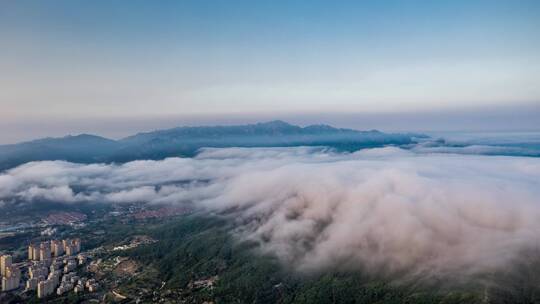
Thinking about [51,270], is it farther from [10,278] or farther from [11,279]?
[10,278]

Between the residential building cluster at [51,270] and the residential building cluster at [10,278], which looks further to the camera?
the residential building cluster at [10,278]

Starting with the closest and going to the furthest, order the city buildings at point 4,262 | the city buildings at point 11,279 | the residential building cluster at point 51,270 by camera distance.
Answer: the residential building cluster at point 51,270, the city buildings at point 11,279, the city buildings at point 4,262

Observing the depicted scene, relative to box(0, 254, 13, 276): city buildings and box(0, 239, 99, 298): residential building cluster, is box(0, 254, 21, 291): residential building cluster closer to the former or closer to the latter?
box(0, 239, 99, 298): residential building cluster

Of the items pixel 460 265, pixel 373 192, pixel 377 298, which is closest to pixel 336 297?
pixel 377 298

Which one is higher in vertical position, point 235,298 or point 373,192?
point 373,192

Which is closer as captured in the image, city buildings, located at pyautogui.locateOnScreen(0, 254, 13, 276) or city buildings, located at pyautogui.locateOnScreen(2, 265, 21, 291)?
city buildings, located at pyautogui.locateOnScreen(2, 265, 21, 291)

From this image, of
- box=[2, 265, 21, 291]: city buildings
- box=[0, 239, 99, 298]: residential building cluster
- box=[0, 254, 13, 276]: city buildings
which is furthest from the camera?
box=[0, 254, 13, 276]: city buildings

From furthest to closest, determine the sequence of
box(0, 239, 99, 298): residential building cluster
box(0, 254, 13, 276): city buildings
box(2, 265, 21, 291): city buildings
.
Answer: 1. box(0, 254, 13, 276): city buildings
2. box(2, 265, 21, 291): city buildings
3. box(0, 239, 99, 298): residential building cluster

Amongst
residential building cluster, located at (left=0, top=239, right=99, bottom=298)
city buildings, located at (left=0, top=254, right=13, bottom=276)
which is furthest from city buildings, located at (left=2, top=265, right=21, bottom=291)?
city buildings, located at (left=0, top=254, right=13, bottom=276)

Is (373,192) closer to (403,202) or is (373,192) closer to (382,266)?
(403,202)

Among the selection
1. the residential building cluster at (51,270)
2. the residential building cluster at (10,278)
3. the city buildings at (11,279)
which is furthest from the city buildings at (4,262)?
the city buildings at (11,279)

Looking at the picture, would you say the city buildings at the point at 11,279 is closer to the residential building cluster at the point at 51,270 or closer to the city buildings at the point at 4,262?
the residential building cluster at the point at 51,270
